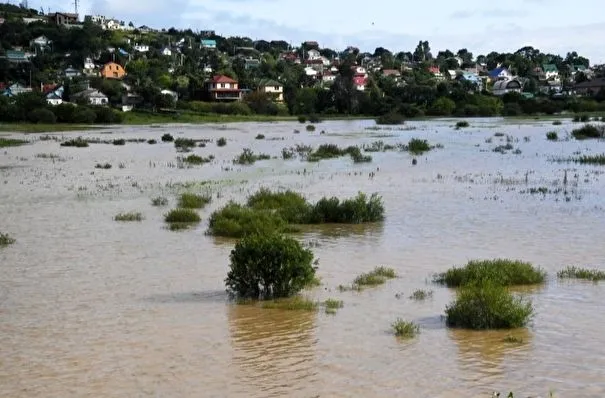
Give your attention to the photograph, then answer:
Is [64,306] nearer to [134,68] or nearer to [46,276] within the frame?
[46,276]

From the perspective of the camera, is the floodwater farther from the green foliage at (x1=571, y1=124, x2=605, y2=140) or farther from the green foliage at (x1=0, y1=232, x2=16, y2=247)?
the green foliage at (x1=571, y1=124, x2=605, y2=140)

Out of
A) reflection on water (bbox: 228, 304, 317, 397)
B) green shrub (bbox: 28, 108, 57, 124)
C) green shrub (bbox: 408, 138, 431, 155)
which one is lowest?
reflection on water (bbox: 228, 304, 317, 397)

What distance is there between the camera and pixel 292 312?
12070 millimetres

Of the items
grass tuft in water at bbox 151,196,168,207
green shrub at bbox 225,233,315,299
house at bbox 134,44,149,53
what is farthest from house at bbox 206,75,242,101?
green shrub at bbox 225,233,315,299

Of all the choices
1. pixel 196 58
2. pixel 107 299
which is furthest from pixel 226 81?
pixel 107 299

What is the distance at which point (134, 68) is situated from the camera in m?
149

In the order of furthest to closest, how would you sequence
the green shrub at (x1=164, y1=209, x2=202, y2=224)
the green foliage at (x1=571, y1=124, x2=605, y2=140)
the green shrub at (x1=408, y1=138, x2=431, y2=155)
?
the green foliage at (x1=571, y1=124, x2=605, y2=140) → the green shrub at (x1=408, y1=138, x2=431, y2=155) → the green shrub at (x1=164, y1=209, x2=202, y2=224)

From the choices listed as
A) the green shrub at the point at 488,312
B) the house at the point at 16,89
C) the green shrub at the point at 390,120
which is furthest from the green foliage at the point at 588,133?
the house at the point at 16,89

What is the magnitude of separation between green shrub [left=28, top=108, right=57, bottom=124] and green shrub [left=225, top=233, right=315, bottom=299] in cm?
8054

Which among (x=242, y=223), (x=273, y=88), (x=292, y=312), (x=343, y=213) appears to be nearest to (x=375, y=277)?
(x=292, y=312)

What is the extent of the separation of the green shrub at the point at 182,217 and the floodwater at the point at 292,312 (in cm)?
65

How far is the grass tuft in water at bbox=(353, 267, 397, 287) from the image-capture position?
14.0 meters

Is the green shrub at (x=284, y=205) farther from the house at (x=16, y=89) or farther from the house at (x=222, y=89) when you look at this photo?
the house at (x=16, y=89)

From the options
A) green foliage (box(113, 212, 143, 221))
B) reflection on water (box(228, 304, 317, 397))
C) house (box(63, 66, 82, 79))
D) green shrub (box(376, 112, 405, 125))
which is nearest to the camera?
reflection on water (box(228, 304, 317, 397))
